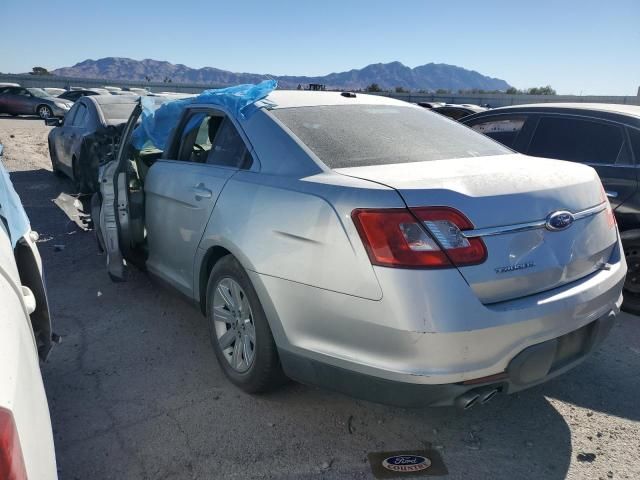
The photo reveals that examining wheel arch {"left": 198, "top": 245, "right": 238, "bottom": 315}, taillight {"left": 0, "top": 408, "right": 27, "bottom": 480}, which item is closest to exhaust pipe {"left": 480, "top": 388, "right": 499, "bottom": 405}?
wheel arch {"left": 198, "top": 245, "right": 238, "bottom": 315}

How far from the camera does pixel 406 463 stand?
2.53 meters

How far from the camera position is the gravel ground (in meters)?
2.51

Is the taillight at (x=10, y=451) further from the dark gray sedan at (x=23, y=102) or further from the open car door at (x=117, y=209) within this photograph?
the dark gray sedan at (x=23, y=102)

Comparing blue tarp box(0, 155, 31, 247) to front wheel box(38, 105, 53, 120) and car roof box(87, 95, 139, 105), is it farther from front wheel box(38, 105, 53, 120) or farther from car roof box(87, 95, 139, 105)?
front wheel box(38, 105, 53, 120)

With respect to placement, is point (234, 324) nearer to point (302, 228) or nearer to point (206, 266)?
point (206, 266)

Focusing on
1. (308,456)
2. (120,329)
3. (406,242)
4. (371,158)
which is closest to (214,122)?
(371,158)

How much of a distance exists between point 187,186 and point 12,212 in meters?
1.18

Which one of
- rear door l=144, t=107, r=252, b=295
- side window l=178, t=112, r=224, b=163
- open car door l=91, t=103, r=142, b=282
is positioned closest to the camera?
rear door l=144, t=107, r=252, b=295

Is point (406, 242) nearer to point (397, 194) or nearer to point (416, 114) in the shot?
point (397, 194)

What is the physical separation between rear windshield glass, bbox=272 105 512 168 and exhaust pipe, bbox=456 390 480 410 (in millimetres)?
1225

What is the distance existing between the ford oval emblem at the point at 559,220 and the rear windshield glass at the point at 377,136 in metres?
0.74

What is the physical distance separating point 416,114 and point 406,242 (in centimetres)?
180

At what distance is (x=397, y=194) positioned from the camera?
221 cm

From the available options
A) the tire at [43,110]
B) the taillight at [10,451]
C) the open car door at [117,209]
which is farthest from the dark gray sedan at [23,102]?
the taillight at [10,451]
